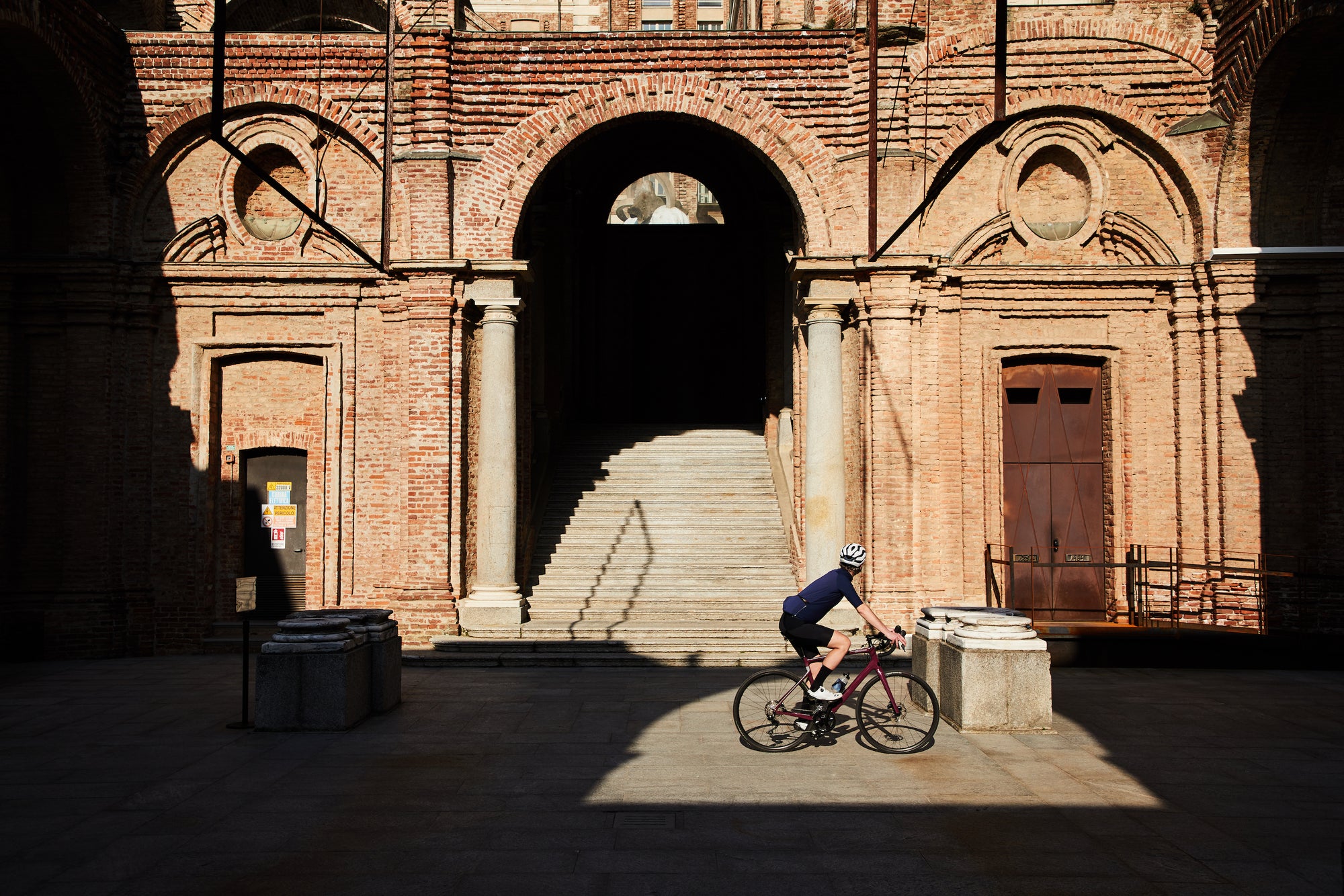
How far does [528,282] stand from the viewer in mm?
14039

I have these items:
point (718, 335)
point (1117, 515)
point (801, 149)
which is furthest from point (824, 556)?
point (718, 335)

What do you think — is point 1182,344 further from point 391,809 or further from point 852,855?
point 391,809

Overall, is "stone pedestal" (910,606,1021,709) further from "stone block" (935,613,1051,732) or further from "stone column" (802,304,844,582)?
"stone column" (802,304,844,582)

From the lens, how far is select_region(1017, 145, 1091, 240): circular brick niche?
46.7 ft

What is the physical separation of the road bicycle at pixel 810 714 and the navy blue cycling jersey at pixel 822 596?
1.13 feet

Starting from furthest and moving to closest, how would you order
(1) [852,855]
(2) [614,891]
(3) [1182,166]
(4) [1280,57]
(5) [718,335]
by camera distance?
(5) [718,335] → (3) [1182,166] → (4) [1280,57] → (1) [852,855] → (2) [614,891]

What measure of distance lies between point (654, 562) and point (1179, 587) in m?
6.95

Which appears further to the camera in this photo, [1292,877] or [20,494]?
[20,494]

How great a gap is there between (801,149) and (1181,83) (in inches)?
201

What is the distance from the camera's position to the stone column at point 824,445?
43.9 feet

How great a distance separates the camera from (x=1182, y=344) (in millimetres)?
13805

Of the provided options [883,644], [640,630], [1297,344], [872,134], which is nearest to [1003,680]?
[883,644]

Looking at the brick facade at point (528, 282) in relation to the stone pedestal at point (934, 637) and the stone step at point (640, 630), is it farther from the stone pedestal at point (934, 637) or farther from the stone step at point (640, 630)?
the stone pedestal at point (934, 637)

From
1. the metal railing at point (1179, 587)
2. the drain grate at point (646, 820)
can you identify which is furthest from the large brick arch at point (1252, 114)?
the drain grate at point (646, 820)
